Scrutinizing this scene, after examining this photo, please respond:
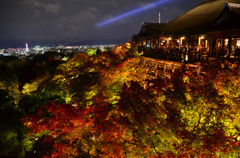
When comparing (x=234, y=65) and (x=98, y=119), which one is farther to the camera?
(x=98, y=119)

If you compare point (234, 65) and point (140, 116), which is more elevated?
point (234, 65)

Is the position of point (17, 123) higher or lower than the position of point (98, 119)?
lower

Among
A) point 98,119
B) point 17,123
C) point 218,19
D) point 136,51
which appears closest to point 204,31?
point 218,19

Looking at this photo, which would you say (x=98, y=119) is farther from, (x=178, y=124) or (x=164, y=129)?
(x=178, y=124)

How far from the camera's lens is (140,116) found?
26.1 ft

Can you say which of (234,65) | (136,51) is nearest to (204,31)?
(234,65)

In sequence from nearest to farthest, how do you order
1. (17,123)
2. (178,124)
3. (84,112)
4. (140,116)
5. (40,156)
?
1. (178,124)
2. (140,116)
3. (84,112)
4. (17,123)
5. (40,156)

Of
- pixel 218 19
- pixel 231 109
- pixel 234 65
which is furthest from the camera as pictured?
pixel 218 19

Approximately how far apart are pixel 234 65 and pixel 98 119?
8.59m

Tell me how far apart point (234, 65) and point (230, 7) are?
11.6 ft

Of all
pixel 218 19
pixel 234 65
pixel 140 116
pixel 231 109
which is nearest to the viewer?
pixel 231 109

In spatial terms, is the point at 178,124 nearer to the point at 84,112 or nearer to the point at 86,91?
the point at 84,112

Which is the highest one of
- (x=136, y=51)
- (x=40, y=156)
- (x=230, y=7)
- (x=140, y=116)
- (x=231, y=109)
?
(x=230, y=7)

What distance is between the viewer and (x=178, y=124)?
24.0 ft
